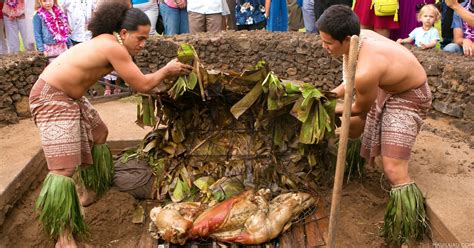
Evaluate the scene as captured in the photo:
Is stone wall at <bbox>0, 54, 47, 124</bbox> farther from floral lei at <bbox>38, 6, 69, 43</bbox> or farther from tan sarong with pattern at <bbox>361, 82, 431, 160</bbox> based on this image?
tan sarong with pattern at <bbox>361, 82, 431, 160</bbox>

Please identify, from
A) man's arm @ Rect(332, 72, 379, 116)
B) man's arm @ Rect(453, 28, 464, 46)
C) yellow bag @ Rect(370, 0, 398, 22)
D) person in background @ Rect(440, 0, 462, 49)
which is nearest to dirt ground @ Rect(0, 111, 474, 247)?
man's arm @ Rect(332, 72, 379, 116)

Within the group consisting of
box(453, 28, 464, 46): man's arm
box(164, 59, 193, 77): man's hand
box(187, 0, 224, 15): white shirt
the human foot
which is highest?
box(187, 0, 224, 15): white shirt

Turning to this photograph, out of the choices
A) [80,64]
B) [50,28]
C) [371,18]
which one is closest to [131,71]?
[80,64]

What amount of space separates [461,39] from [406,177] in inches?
128

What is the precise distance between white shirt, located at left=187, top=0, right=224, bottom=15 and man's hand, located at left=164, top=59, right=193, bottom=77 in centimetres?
364

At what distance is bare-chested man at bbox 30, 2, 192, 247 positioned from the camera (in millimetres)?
4152

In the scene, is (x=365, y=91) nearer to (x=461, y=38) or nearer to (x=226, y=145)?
(x=226, y=145)

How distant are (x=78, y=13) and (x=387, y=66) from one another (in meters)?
5.37

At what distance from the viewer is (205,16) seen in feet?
27.0

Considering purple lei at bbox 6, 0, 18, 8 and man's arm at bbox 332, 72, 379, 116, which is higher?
purple lei at bbox 6, 0, 18, 8

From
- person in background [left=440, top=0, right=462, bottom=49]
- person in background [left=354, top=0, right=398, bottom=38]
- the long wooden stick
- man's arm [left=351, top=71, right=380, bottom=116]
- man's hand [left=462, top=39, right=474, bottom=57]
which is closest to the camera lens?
the long wooden stick

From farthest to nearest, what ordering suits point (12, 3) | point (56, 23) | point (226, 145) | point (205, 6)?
point (12, 3), point (205, 6), point (56, 23), point (226, 145)

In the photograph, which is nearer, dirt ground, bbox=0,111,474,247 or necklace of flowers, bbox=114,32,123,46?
necklace of flowers, bbox=114,32,123,46

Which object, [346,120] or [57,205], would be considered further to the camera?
[57,205]
